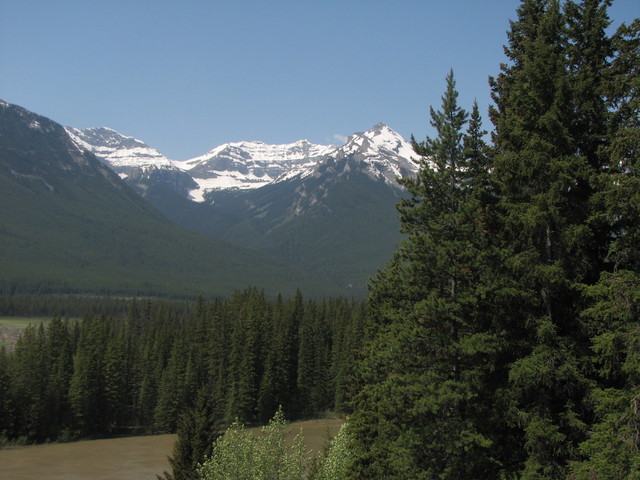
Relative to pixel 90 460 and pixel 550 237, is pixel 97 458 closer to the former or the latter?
pixel 90 460

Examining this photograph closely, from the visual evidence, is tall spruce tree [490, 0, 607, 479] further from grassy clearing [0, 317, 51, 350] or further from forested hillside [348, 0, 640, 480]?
grassy clearing [0, 317, 51, 350]

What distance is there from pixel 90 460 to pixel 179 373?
1102 inches

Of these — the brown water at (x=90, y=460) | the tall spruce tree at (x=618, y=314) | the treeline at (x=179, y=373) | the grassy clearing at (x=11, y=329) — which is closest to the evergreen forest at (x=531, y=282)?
the tall spruce tree at (x=618, y=314)

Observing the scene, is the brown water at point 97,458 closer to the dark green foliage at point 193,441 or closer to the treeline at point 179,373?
the treeline at point 179,373

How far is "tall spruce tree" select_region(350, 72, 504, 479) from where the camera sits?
20938 mm

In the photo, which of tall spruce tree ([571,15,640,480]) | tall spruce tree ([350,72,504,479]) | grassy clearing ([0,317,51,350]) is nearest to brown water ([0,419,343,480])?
tall spruce tree ([350,72,504,479])

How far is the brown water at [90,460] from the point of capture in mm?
64500

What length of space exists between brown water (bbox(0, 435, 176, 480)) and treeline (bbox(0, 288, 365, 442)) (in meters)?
5.98

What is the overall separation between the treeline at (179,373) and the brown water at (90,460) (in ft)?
19.6

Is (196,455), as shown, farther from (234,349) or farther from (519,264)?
(234,349)

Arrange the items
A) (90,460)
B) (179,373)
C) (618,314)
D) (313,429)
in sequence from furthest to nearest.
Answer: (179,373)
(313,429)
(90,460)
(618,314)

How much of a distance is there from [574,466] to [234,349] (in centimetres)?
8404

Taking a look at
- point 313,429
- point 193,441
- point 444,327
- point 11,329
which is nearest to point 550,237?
point 444,327

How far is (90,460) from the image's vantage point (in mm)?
73688
